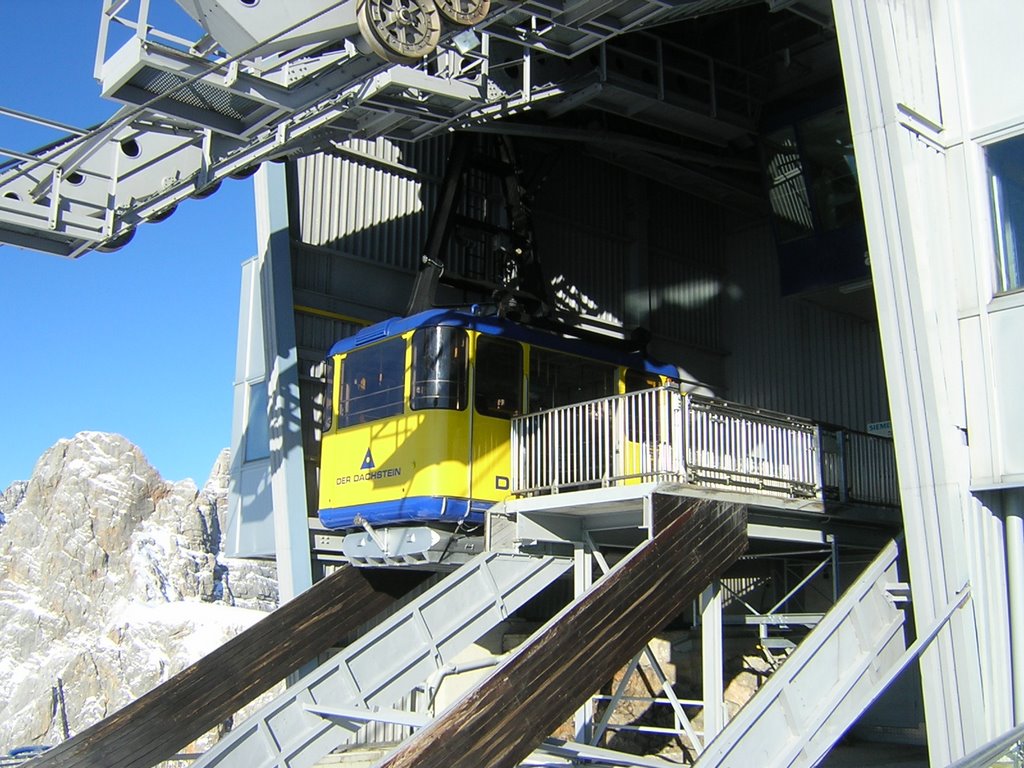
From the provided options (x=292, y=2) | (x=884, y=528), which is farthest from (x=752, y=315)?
(x=292, y=2)

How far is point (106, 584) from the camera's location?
15150 centimetres

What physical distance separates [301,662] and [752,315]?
1040cm

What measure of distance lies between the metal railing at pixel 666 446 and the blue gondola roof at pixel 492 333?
1.09 metres

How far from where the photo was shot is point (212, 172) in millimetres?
11062

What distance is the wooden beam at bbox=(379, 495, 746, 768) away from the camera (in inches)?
301

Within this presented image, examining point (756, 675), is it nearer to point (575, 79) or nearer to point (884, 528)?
point (884, 528)

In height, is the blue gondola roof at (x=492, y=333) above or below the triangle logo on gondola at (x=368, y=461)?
above

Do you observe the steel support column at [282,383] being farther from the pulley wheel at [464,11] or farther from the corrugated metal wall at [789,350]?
the corrugated metal wall at [789,350]

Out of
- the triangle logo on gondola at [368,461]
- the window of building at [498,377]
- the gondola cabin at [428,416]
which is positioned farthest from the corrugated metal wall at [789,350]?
the triangle logo on gondola at [368,461]

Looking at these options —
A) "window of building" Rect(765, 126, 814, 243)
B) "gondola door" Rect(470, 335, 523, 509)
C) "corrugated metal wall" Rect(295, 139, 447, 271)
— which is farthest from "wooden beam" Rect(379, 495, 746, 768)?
"corrugated metal wall" Rect(295, 139, 447, 271)

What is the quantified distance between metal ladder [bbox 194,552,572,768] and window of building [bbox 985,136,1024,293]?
17.9 ft

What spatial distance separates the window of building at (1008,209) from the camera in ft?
27.9

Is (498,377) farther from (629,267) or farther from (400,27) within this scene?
(629,267)

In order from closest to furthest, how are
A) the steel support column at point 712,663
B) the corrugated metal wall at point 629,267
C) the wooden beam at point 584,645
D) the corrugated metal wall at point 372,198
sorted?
1. the wooden beam at point 584,645
2. the steel support column at point 712,663
3. the corrugated metal wall at point 372,198
4. the corrugated metal wall at point 629,267
